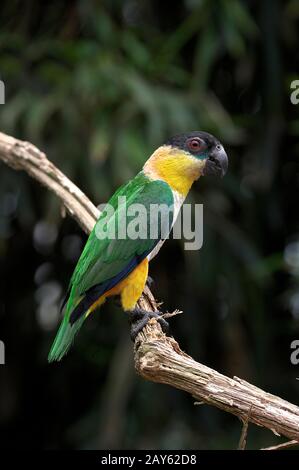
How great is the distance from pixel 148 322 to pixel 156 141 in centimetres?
152

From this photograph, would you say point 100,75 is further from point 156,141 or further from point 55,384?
point 55,384

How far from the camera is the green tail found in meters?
2.05

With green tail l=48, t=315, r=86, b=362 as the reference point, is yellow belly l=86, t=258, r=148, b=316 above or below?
above

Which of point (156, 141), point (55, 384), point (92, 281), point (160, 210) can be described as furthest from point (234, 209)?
point (92, 281)

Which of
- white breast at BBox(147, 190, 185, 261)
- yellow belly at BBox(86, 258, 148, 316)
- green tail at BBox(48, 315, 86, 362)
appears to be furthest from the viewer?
white breast at BBox(147, 190, 185, 261)

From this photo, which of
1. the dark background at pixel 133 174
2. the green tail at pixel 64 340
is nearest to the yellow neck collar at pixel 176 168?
the green tail at pixel 64 340

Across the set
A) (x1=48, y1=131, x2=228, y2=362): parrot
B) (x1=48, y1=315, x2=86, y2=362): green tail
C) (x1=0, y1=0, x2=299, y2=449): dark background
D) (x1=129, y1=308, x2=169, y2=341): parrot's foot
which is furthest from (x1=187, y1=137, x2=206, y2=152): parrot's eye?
(x1=0, y1=0, x2=299, y2=449): dark background

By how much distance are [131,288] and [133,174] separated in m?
1.25

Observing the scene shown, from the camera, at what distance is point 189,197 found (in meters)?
3.55

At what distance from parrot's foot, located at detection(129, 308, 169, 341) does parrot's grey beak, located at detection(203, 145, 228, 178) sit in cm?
55

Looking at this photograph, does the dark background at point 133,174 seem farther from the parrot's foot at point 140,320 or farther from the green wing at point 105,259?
the parrot's foot at point 140,320

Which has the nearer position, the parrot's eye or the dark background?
the parrot's eye

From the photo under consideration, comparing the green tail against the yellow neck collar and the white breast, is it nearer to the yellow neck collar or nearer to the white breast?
the white breast

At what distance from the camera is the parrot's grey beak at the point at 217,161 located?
96.7 inches
